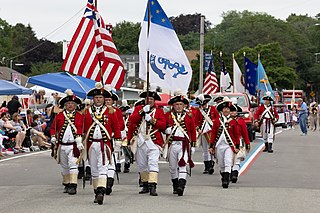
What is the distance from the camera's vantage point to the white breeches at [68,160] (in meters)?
13.0

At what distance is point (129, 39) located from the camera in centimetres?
12512

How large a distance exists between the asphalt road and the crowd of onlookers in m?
4.40

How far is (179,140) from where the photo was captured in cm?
1304

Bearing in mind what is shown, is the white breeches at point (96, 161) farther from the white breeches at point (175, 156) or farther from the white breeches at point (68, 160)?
the white breeches at point (175, 156)

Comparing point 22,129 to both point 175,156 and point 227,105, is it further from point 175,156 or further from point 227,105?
point 175,156

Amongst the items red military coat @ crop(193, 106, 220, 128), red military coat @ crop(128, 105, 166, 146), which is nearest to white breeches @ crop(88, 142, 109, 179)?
red military coat @ crop(128, 105, 166, 146)

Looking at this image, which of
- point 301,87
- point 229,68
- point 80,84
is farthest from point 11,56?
point 80,84

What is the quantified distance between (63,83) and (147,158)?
46.6ft

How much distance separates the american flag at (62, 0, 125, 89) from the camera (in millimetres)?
16078

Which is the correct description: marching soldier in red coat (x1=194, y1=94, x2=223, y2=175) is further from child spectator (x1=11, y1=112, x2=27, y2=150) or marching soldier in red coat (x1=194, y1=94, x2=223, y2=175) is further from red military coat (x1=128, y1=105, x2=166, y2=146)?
child spectator (x1=11, y1=112, x2=27, y2=150)

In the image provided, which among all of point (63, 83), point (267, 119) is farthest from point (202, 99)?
point (63, 83)

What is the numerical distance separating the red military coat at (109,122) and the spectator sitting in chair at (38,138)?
1258 cm

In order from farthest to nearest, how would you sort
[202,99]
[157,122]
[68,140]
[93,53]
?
[202,99]
[93,53]
[68,140]
[157,122]

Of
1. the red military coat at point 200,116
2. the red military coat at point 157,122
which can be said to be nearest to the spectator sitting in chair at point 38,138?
the red military coat at point 200,116
